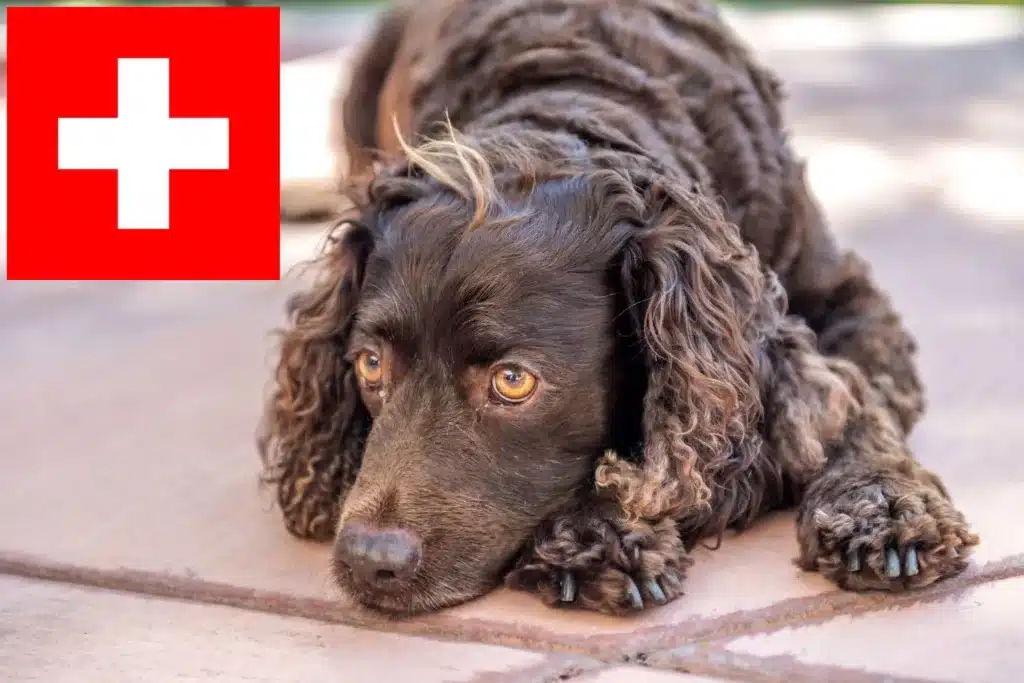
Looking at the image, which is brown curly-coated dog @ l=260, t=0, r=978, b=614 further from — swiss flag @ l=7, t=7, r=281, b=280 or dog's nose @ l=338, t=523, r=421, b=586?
swiss flag @ l=7, t=7, r=281, b=280

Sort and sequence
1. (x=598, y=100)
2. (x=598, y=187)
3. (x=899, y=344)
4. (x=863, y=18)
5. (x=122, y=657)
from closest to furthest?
1. (x=122, y=657)
2. (x=598, y=187)
3. (x=598, y=100)
4. (x=899, y=344)
5. (x=863, y=18)

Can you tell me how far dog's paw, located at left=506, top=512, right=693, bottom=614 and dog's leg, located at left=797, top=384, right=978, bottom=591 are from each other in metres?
0.31

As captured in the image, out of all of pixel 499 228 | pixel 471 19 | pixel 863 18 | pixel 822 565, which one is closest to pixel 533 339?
pixel 499 228

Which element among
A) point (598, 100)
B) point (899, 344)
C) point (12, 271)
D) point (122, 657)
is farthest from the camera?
point (12, 271)

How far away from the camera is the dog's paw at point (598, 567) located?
8.49ft

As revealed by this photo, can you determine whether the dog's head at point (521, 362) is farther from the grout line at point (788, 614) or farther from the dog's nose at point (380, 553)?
the grout line at point (788, 614)

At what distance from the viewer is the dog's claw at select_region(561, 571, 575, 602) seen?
2.59 m

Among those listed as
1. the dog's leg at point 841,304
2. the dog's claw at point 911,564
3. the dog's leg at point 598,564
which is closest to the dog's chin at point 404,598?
the dog's leg at point 598,564

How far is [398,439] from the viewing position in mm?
2619

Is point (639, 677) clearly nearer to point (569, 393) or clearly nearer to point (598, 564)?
point (598, 564)

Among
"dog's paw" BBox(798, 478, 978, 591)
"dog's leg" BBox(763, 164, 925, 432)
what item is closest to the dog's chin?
"dog's paw" BBox(798, 478, 978, 591)

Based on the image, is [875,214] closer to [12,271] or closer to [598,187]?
[598,187]

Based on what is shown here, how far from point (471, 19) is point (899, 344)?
4.96ft

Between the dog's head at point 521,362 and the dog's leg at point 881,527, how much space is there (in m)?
0.24
